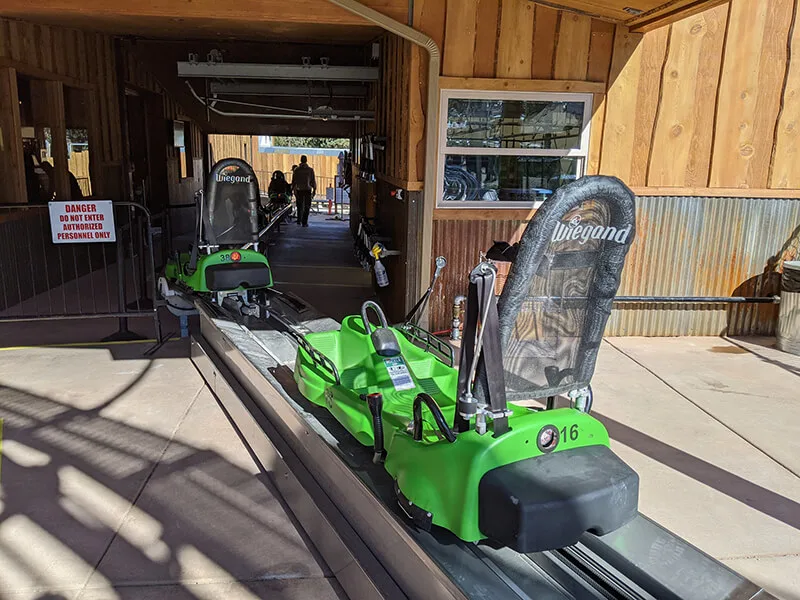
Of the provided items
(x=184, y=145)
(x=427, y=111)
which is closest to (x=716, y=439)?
(x=427, y=111)

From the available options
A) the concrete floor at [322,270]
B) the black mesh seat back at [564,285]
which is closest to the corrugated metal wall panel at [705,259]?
the concrete floor at [322,270]

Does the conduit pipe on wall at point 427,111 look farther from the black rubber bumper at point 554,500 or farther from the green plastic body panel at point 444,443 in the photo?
the black rubber bumper at point 554,500

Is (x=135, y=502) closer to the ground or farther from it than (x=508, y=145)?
closer to the ground

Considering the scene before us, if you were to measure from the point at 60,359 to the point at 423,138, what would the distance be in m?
3.63

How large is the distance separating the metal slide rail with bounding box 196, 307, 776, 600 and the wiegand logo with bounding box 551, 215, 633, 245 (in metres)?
1.13

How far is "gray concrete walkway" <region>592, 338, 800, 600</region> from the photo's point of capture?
10.6 feet

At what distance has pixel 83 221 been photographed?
6.11 m

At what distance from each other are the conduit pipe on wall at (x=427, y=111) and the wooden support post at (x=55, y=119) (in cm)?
510

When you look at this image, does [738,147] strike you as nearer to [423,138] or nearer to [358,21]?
[423,138]

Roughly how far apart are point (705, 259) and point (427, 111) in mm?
3121

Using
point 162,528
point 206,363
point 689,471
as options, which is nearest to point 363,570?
point 162,528

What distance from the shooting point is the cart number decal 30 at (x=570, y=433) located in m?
2.32

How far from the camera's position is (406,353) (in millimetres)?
3865

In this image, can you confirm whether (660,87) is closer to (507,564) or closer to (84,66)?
(507,564)
